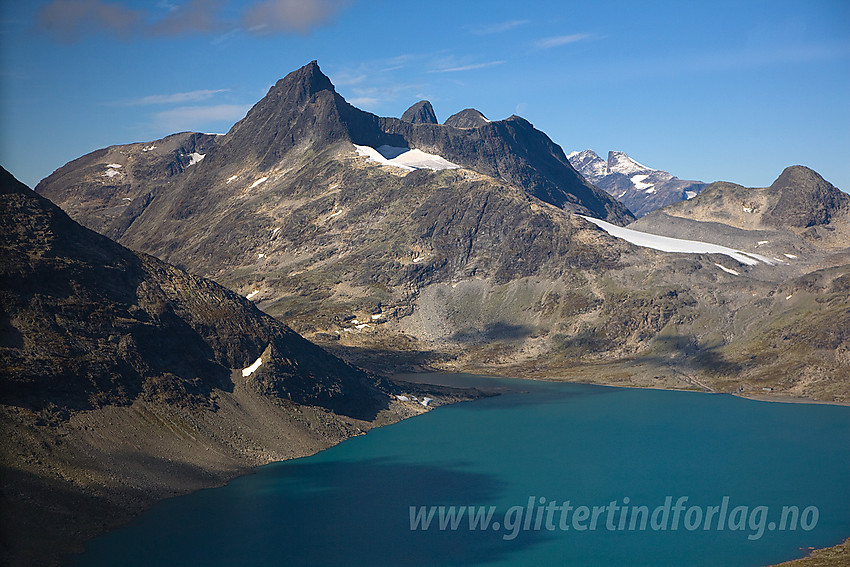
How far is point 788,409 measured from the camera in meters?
180

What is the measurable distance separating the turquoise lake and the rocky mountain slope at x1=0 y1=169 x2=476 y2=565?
4.67 meters

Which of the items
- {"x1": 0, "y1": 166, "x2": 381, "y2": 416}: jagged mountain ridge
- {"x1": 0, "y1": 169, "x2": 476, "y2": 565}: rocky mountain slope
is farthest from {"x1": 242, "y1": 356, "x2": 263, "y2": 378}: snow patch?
{"x1": 0, "y1": 166, "x2": 381, "y2": 416}: jagged mountain ridge

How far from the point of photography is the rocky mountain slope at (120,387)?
90750 mm

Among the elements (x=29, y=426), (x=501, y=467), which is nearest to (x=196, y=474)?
(x=29, y=426)

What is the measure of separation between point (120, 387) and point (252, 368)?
26930mm

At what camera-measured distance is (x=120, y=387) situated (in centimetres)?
11162

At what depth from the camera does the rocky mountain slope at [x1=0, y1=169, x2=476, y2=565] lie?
90750mm

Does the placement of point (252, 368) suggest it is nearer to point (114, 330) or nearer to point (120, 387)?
point (114, 330)

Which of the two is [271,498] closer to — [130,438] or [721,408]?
[130,438]

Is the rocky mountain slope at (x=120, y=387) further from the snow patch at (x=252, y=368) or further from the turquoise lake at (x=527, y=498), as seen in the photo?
the turquoise lake at (x=527, y=498)

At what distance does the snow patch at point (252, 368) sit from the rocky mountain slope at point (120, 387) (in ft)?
0.94

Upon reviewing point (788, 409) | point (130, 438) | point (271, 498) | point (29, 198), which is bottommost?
point (788, 409)

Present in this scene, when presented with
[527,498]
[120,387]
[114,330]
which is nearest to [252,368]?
[114,330]

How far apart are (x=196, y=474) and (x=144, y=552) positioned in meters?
22.8
